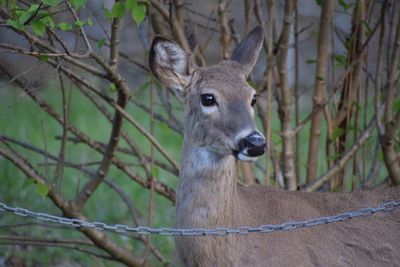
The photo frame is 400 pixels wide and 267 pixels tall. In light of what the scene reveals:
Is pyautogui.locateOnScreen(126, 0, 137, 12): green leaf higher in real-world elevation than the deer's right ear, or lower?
higher

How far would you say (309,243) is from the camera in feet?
15.1

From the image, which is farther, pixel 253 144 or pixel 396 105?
pixel 396 105

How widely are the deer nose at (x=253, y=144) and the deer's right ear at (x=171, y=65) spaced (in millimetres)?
661

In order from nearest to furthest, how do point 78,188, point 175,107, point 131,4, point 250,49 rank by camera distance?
point 131,4, point 250,49, point 78,188, point 175,107

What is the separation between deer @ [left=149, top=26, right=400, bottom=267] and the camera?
4.40 m

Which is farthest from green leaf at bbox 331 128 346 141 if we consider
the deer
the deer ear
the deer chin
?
the deer chin

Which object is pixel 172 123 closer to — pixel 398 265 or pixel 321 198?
pixel 321 198

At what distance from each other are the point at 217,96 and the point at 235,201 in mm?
513

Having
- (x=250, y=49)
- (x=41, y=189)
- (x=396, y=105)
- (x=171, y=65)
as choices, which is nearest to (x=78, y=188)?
(x=41, y=189)

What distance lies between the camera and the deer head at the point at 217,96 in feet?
14.1

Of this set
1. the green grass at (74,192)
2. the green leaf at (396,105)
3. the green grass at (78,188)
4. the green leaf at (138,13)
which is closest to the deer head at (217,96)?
the green leaf at (138,13)

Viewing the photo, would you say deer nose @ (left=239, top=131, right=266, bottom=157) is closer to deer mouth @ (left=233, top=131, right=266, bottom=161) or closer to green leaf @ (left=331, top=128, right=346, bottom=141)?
deer mouth @ (left=233, top=131, right=266, bottom=161)

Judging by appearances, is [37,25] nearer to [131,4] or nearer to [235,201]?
[131,4]

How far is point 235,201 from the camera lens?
4547 mm
